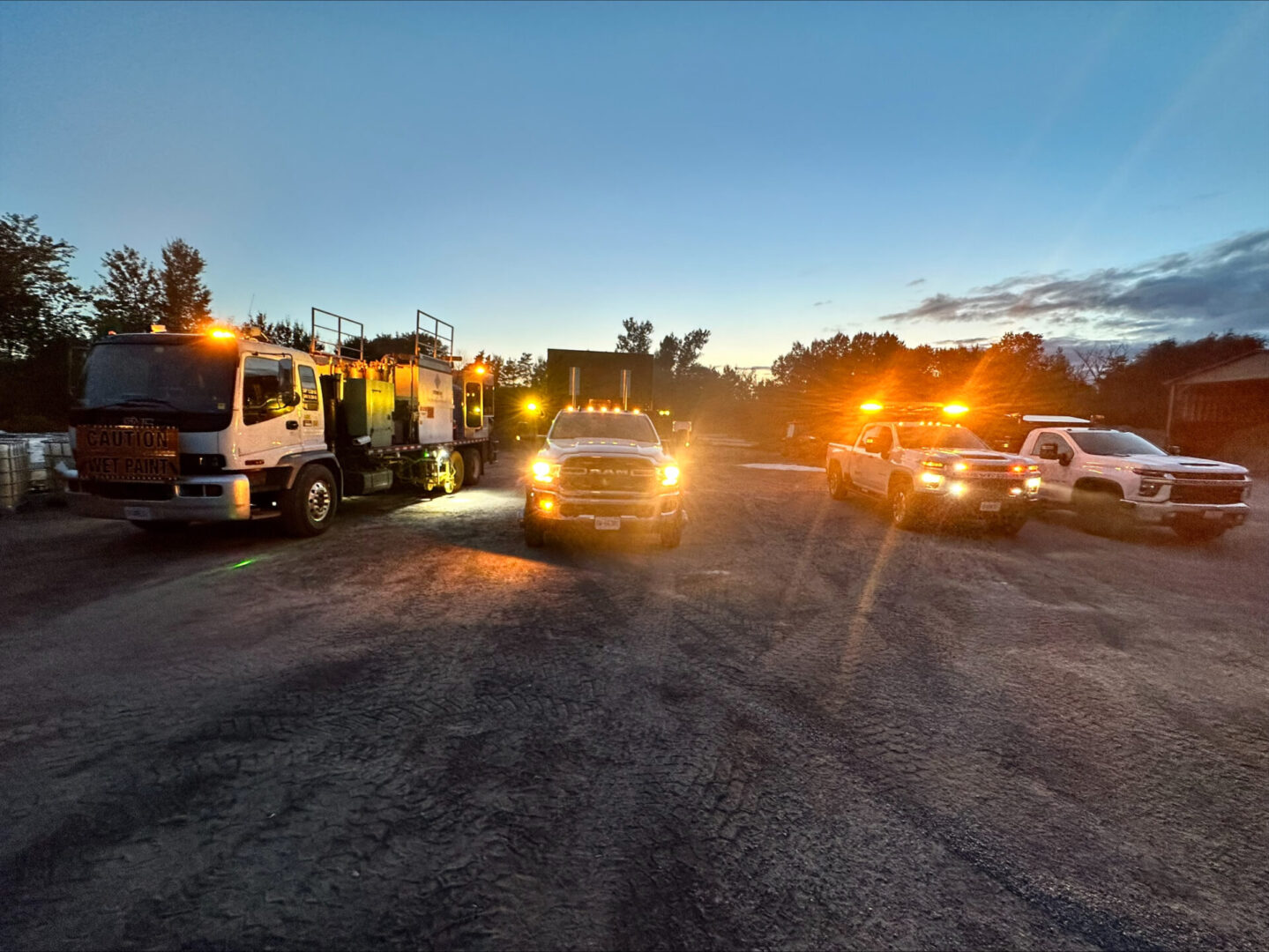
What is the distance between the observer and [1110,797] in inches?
128

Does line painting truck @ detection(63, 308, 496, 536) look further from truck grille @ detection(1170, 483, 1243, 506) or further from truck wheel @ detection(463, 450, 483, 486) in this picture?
truck grille @ detection(1170, 483, 1243, 506)

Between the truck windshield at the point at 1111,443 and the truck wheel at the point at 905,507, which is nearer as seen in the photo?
the truck wheel at the point at 905,507

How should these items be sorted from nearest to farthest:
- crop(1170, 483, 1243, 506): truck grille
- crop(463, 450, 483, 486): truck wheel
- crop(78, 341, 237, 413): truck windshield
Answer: crop(78, 341, 237, 413): truck windshield → crop(1170, 483, 1243, 506): truck grille → crop(463, 450, 483, 486): truck wheel

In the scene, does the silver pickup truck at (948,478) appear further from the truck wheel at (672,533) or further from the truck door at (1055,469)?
the truck wheel at (672,533)

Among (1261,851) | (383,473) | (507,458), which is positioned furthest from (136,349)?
(507,458)

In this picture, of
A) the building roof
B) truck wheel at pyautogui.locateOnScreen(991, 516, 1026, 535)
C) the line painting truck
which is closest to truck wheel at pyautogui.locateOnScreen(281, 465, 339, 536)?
the line painting truck

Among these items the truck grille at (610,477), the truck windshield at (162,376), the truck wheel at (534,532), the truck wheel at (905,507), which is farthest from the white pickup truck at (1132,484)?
the truck windshield at (162,376)

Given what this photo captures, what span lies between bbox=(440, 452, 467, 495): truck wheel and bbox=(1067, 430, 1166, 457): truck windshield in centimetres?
1314

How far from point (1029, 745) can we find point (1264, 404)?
37486 mm

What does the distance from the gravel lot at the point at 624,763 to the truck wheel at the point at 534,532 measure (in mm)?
1477

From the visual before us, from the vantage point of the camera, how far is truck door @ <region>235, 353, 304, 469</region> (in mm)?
8586

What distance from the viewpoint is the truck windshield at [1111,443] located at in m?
11.2

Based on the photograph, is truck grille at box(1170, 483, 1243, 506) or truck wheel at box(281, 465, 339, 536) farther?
truck grille at box(1170, 483, 1243, 506)

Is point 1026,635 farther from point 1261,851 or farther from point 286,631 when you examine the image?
point 286,631
